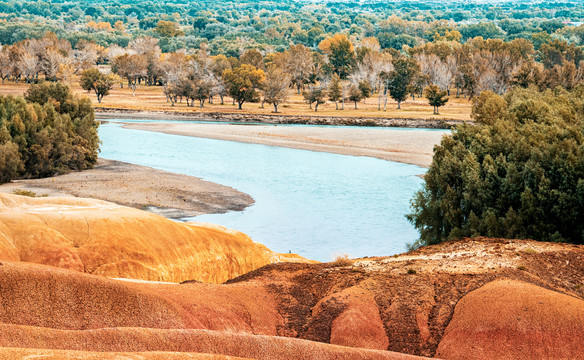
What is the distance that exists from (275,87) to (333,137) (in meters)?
28.5

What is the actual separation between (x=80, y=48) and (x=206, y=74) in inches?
1988

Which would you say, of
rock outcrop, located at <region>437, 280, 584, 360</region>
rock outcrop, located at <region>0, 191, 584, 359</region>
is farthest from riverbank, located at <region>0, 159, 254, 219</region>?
rock outcrop, located at <region>437, 280, 584, 360</region>

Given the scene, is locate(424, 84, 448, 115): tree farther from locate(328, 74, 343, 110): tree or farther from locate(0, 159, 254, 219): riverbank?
locate(0, 159, 254, 219): riverbank

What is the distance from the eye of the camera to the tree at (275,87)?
337ft

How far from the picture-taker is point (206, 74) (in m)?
114

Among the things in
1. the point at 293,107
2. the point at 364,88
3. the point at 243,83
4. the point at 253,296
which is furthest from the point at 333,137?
the point at 253,296

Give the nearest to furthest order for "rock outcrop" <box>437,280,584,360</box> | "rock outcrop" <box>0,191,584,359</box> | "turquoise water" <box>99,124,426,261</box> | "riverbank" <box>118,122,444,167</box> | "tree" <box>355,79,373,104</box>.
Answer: "rock outcrop" <box>0,191,584,359</box>, "rock outcrop" <box>437,280,584,360</box>, "turquoise water" <box>99,124,426,261</box>, "riverbank" <box>118,122,444,167</box>, "tree" <box>355,79,373,104</box>

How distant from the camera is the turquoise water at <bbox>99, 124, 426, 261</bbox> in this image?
1390 inches

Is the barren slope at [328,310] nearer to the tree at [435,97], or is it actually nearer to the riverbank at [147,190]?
the riverbank at [147,190]

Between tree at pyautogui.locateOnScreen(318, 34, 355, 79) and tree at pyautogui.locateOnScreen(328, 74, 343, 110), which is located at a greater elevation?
tree at pyautogui.locateOnScreen(318, 34, 355, 79)

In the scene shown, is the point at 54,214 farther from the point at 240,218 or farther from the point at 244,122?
the point at 244,122

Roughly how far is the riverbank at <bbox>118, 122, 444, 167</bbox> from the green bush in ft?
80.1

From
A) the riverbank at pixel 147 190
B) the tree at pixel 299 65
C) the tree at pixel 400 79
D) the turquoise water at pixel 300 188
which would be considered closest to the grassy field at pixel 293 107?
the tree at pixel 400 79

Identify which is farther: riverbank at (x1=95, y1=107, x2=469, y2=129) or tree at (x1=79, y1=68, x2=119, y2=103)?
tree at (x1=79, y1=68, x2=119, y2=103)
